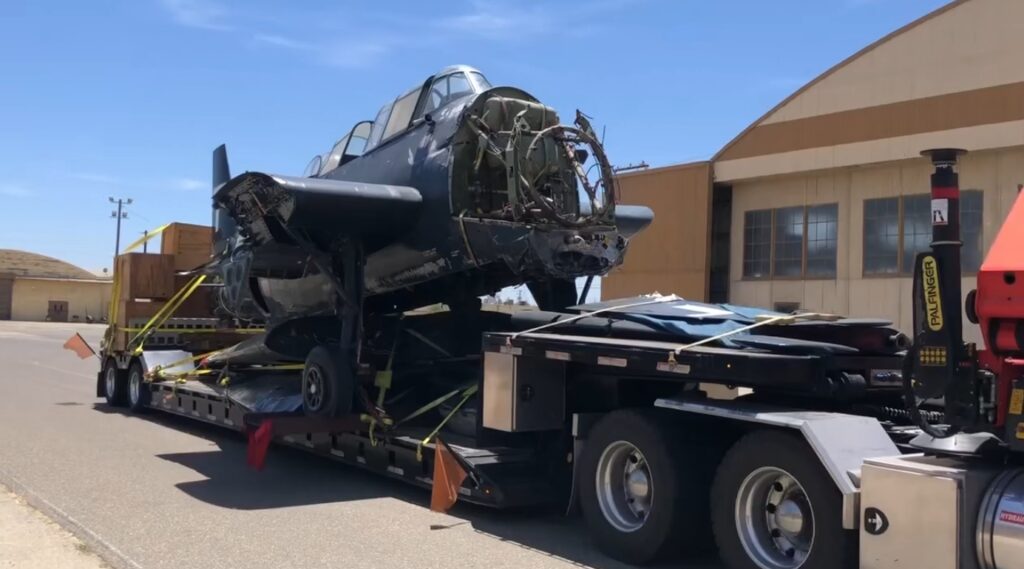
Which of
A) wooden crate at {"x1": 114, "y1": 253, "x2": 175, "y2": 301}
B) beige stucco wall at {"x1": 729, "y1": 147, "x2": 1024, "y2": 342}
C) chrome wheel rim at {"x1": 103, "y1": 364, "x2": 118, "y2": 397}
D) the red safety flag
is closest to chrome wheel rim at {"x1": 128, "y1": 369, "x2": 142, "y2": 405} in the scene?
chrome wheel rim at {"x1": 103, "y1": 364, "x2": 118, "y2": 397}

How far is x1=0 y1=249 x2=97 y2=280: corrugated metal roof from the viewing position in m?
82.6

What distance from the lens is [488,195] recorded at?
959 cm

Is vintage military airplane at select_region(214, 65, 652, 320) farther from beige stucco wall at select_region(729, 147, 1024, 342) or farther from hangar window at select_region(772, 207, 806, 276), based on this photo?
hangar window at select_region(772, 207, 806, 276)

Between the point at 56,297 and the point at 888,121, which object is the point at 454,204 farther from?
the point at 56,297

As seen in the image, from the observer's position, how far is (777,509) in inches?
220

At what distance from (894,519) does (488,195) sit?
223 inches

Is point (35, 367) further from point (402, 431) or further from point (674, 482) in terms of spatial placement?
point (674, 482)

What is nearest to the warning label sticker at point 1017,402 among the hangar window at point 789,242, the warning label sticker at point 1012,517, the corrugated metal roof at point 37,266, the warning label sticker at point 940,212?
the warning label sticker at point 1012,517

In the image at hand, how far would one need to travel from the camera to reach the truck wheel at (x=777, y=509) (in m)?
5.13

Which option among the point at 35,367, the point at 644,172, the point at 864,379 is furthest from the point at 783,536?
the point at 35,367

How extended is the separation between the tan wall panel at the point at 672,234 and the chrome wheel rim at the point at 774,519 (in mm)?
18988

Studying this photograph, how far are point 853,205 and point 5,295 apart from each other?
219 ft

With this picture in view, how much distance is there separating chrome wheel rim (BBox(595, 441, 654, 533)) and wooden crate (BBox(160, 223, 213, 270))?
11.5 meters

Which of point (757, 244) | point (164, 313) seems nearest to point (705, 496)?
point (164, 313)
